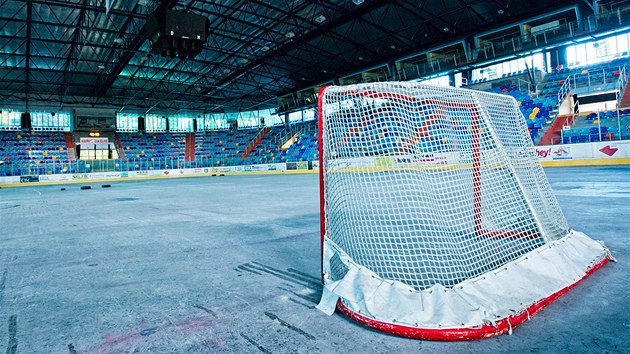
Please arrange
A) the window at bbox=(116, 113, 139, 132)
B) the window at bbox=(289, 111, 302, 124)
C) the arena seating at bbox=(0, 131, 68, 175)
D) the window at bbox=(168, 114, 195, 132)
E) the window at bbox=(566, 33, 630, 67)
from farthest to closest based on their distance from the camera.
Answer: the window at bbox=(168, 114, 195, 132)
the window at bbox=(116, 113, 139, 132)
the window at bbox=(289, 111, 302, 124)
the arena seating at bbox=(0, 131, 68, 175)
the window at bbox=(566, 33, 630, 67)

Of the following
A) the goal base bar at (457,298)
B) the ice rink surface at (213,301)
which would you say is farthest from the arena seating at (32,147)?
the goal base bar at (457,298)

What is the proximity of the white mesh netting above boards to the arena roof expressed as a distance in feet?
49.4

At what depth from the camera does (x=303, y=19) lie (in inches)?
779

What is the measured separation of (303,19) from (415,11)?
22.3ft

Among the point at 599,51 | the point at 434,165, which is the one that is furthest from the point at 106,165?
the point at 599,51

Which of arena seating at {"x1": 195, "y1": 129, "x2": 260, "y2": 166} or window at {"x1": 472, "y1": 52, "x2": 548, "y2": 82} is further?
arena seating at {"x1": 195, "y1": 129, "x2": 260, "y2": 166}

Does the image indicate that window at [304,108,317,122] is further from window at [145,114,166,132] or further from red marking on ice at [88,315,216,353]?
red marking on ice at [88,315,216,353]

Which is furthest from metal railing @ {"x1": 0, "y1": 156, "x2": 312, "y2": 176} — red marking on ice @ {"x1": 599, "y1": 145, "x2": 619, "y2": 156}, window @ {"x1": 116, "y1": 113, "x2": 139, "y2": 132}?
red marking on ice @ {"x1": 599, "y1": 145, "x2": 619, "y2": 156}

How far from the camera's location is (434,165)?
11.2 feet

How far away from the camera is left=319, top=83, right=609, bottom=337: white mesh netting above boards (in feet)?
7.17

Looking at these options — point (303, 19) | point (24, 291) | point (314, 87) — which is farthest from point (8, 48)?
point (24, 291)

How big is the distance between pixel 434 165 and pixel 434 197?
320mm

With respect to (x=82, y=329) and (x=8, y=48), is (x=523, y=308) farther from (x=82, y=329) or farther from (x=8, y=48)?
(x=8, y=48)

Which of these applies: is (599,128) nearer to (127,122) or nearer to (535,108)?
(535,108)
